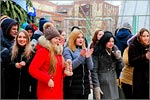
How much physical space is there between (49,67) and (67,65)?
21cm

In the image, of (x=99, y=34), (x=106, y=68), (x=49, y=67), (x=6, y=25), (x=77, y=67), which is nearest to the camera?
(x=49, y=67)

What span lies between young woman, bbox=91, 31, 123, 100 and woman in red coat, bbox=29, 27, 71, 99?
2.46ft

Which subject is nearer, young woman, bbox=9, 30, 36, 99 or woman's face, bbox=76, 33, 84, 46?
young woman, bbox=9, 30, 36, 99

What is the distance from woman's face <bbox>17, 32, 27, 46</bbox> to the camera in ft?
10.3

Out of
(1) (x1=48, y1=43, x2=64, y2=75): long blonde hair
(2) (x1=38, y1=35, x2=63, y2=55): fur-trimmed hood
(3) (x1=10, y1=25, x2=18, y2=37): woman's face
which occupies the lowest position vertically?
(1) (x1=48, y1=43, x2=64, y2=75): long blonde hair

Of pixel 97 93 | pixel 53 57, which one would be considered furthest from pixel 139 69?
pixel 53 57

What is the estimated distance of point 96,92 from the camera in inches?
148

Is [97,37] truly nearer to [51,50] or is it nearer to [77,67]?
[77,67]

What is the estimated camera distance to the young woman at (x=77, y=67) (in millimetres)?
3375

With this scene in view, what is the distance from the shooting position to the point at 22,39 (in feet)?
10.3

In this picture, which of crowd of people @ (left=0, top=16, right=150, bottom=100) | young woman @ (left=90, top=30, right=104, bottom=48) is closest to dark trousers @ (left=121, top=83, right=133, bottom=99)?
crowd of people @ (left=0, top=16, right=150, bottom=100)

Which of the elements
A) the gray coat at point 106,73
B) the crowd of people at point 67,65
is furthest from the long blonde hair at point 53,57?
the gray coat at point 106,73

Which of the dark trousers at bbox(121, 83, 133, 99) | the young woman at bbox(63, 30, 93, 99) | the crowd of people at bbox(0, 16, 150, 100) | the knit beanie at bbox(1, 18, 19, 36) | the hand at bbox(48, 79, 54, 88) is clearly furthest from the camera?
the dark trousers at bbox(121, 83, 133, 99)

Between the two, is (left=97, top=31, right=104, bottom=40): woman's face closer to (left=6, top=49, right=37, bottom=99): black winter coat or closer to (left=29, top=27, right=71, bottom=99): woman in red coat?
(left=29, top=27, right=71, bottom=99): woman in red coat
